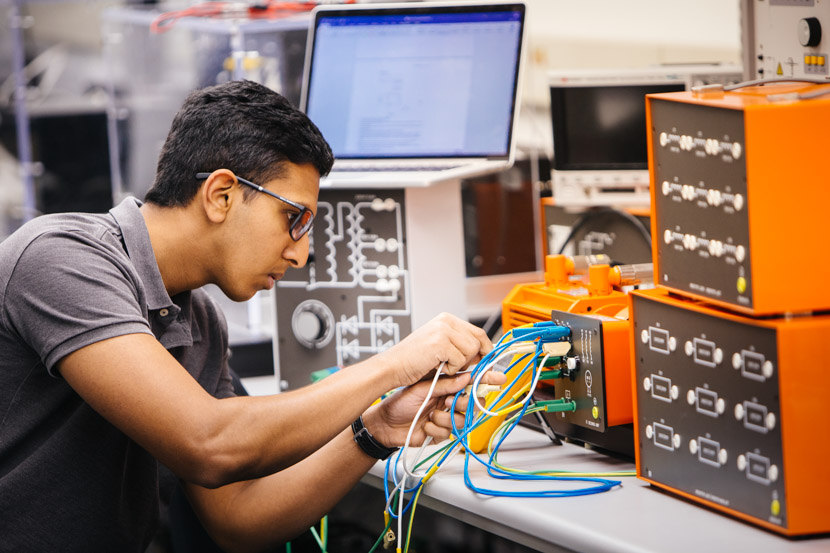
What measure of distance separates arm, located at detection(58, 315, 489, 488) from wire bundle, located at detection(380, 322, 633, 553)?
4.3 inches

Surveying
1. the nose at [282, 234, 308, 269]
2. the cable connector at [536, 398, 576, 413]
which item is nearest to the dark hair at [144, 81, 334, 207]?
the nose at [282, 234, 308, 269]

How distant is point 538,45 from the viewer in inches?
169

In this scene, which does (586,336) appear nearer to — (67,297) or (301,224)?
(301,224)

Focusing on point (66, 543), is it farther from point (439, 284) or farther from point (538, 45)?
point (538, 45)

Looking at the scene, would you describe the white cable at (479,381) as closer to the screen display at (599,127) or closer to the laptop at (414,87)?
the laptop at (414,87)

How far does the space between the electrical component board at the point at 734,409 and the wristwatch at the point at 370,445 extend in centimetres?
40

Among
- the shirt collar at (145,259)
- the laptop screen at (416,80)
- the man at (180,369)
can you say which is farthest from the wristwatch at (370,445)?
the laptop screen at (416,80)

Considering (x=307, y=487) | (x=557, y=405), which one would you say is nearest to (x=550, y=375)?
(x=557, y=405)

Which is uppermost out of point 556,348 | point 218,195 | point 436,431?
point 218,195

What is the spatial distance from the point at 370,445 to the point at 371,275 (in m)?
0.54

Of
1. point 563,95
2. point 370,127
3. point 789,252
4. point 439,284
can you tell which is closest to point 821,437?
point 789,252

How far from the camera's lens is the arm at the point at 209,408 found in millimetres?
1333

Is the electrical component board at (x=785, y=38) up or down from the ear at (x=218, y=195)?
up

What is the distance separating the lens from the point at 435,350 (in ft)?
4.93
